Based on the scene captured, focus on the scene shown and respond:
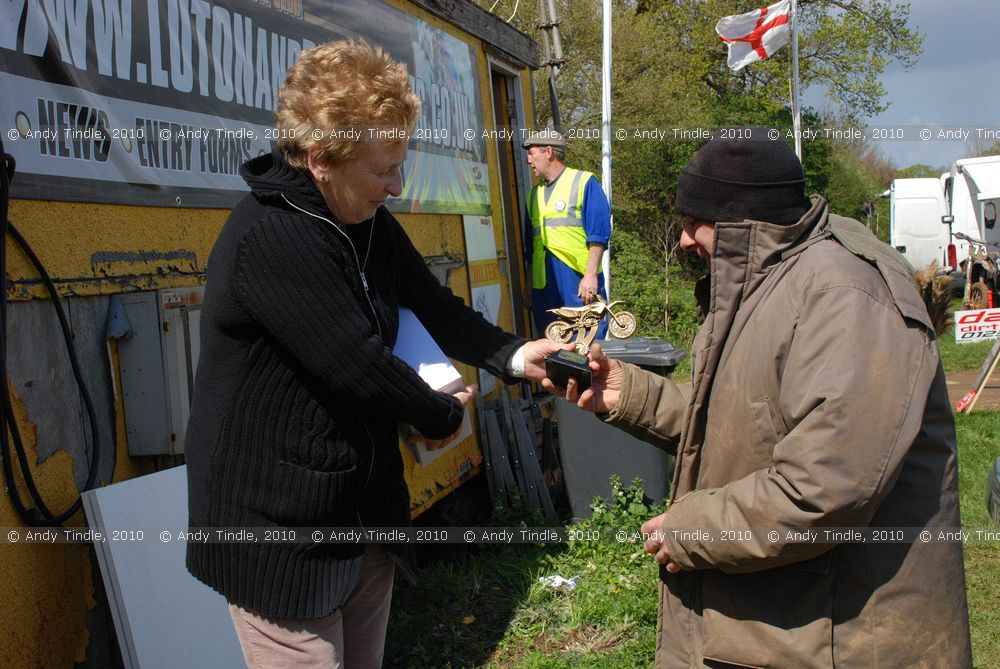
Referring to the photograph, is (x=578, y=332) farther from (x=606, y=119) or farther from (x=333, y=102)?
(x=606, y=119)

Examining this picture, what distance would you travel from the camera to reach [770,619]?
1929mm

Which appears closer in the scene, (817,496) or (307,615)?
(817,496)

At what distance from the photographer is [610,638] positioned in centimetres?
399

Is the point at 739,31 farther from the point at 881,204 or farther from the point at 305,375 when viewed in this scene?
the point at 881,204

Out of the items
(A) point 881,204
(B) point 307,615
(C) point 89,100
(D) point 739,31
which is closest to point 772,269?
(B) point 307,615

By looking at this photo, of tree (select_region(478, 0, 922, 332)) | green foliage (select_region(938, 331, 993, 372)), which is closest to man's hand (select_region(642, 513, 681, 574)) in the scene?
green foliage (select_region(938, 331, 993, 372))

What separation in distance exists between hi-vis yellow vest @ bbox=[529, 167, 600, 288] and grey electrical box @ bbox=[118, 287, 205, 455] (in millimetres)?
4006

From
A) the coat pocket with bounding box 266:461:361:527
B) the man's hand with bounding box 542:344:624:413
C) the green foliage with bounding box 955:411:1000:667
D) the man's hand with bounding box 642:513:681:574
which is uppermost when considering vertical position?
the man's hand with bounding box 542:344:624:413

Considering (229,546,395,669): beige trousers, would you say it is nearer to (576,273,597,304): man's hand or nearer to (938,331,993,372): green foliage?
(576,273,597,304): man's hand

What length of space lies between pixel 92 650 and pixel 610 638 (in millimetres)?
2200

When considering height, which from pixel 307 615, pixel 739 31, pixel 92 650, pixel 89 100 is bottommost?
pixel 92 650

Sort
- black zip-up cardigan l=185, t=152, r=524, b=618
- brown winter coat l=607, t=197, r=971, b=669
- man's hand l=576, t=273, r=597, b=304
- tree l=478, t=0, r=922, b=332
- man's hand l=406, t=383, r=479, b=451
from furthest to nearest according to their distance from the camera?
tree l=478, t=0, r=922, b=332
man's hand l=576, t=273, r=597, b=304
man's hand l=406, t=383, r=479, b=451
black zip-up cardigan l=185, t=152, r=524, b=618
brown winter coat l=607, t=197, r=971, b=669

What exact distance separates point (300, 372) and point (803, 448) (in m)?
1.05

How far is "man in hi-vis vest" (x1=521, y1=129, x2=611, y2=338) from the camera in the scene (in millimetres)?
6586
